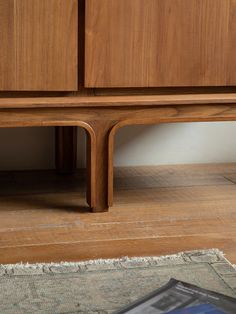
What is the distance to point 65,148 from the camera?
2.03m

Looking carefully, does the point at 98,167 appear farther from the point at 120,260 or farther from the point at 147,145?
the point at 147,145

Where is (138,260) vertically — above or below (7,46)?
below

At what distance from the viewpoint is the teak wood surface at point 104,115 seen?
155 centimetres

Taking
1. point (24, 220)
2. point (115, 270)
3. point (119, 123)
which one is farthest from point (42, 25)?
point (115, 270)

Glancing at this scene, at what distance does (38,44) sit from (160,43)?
0.94ft

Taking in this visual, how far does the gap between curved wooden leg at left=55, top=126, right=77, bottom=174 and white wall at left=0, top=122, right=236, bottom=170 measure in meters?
0.05

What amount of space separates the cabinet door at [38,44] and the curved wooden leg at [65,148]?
0.44 m

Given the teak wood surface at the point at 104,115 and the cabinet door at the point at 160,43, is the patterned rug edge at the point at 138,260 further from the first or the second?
the cabinet door at the point at 160,43

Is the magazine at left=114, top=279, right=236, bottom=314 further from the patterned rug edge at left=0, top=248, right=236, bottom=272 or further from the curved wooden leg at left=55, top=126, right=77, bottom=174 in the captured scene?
the curved wooden leg at left=55, top=126, right=77, bottom=174

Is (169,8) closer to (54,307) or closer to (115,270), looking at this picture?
(115,270)

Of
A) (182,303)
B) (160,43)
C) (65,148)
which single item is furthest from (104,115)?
(182,303)

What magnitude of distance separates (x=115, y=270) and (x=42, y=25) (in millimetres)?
584

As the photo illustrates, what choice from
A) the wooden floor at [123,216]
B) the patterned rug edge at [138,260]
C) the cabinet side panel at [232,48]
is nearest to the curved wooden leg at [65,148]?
the wooden floor at [123,216]

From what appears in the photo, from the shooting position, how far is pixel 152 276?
1.23 metres
